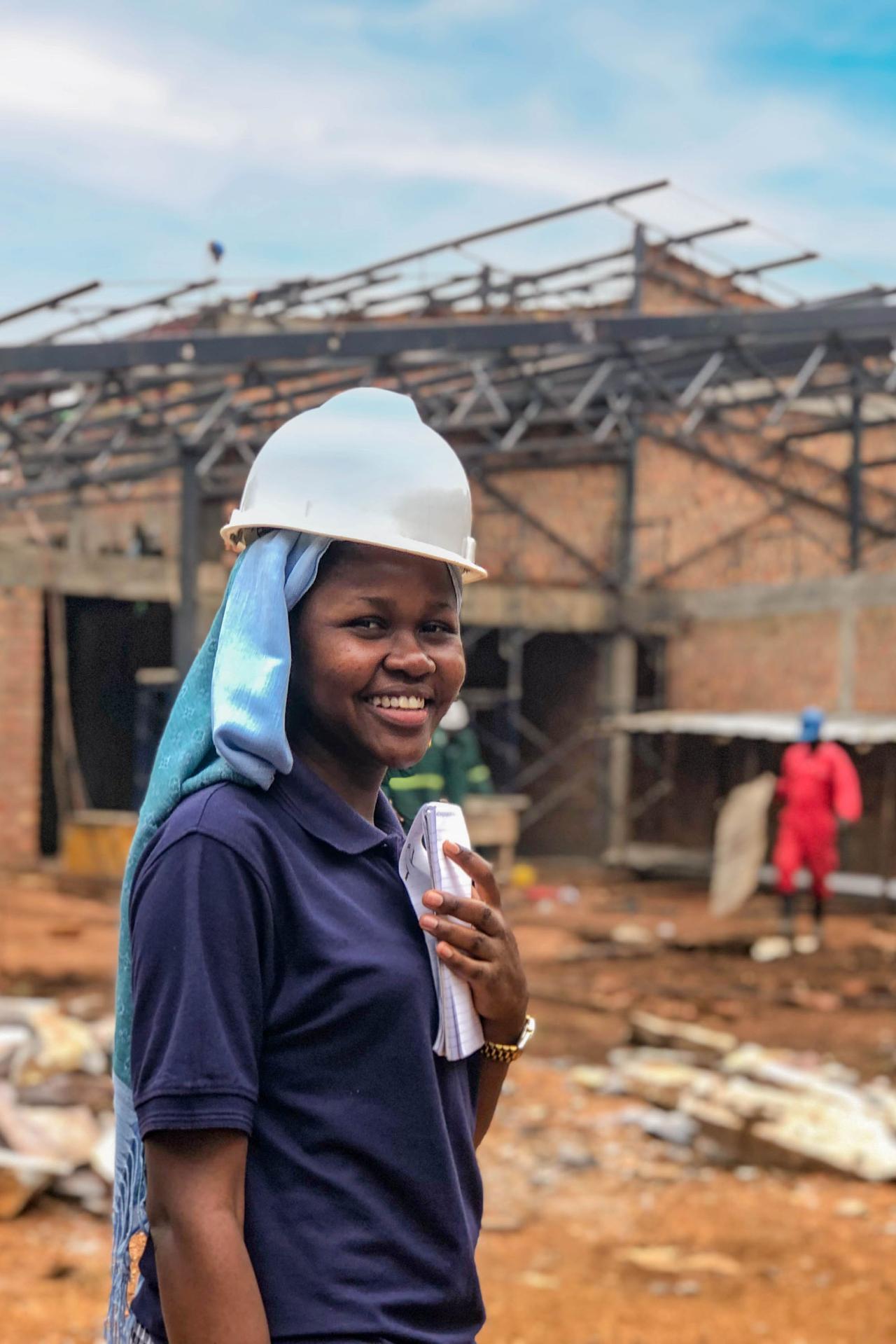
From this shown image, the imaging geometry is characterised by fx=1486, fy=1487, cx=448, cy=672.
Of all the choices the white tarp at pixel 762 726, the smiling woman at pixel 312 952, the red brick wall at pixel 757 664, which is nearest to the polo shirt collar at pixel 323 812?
the smiling woman at pixel 312 952

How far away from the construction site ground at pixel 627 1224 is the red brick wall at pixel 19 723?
7.76 m

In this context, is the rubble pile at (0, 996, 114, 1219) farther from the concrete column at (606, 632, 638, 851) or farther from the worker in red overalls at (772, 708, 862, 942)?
the concrete column at (606, 632, 638, 851)

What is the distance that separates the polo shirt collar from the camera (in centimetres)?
163

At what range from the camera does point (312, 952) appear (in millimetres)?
1525

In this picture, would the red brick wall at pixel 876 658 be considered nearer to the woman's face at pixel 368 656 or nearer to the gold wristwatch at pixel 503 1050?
the gold wristwatch at pixel 503 1050

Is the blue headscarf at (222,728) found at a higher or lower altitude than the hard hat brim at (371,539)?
lower

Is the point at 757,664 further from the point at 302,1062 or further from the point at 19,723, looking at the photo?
the point at 302,1062

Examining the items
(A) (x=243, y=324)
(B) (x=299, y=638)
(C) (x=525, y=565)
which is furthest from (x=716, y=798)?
(B) (x=299, y=638)

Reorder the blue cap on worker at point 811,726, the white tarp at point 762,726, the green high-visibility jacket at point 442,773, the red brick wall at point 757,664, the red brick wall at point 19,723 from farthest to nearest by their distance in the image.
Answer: the red brick wall at point 757,664 < the red brick wall at point 19,723 < the white tarp at point 762,726 < the blue cap on worker at point 811,726 < the green high-visibility jacket at point 442,773

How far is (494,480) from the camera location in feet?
74.5

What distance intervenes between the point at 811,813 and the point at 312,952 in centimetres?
1316

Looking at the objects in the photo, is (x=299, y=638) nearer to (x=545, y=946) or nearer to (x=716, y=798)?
(x=545, y=946)

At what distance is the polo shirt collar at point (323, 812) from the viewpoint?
64.0 inches

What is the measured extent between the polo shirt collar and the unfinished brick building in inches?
517
